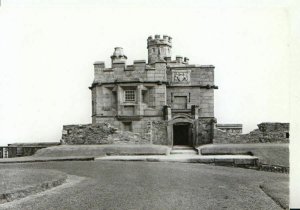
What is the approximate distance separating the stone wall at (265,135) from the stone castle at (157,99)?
2.61 metres

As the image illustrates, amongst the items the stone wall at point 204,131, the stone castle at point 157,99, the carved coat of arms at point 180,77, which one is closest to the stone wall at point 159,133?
the stone castle at point 157,99

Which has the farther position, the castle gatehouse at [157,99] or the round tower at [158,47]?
the round tower at [158,47]

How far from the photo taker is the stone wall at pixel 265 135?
21.9 metres

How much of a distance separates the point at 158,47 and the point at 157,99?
27.0 ft

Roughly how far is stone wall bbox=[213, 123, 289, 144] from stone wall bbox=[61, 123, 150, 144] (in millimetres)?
5912

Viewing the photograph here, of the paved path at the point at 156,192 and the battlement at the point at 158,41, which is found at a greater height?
the battlement at the point at 158,41

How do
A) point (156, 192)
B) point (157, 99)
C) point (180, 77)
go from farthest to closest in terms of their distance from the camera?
point (180, 77), point (157, 99), point (156, 192)

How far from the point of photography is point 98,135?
23.1m

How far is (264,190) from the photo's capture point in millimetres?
8961

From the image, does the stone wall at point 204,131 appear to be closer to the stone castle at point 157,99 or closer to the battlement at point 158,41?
the stone castle at point 157,99

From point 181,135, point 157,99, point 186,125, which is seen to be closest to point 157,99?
point 157,99

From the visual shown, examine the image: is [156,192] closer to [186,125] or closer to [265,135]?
[265,135]

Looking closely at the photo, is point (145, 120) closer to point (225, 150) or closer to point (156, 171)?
point (225, 150)

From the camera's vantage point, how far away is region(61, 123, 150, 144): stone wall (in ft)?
75.3
